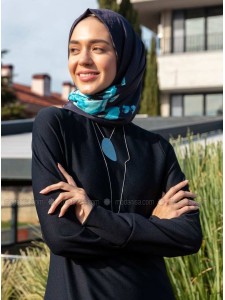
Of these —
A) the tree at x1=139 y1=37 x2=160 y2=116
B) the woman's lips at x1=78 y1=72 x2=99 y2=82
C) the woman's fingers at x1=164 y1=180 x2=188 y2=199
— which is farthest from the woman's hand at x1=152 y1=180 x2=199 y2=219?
the tree at x1=139 y1=37 x2=160 y2=116

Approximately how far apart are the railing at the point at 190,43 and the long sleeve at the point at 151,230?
24261 millimetres

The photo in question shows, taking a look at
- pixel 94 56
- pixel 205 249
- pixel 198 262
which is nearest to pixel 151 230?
pixel 94 56

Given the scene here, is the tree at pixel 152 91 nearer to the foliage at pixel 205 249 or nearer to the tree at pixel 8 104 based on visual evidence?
the tree at pixel 8 104

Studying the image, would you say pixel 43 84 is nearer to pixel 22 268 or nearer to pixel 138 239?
pixel 22 268

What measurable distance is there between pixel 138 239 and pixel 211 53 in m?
23.6

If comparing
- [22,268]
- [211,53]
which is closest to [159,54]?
[211,53]

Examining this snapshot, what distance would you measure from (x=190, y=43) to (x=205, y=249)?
22.4 m

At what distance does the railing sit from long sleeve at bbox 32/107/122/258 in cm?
2438

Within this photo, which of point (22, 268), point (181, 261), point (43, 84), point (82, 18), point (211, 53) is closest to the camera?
point (82, 18)

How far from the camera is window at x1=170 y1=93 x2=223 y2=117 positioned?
26331 mm

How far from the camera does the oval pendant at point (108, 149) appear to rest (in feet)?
6.85

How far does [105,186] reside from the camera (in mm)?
2039

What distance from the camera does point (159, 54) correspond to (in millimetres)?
25938

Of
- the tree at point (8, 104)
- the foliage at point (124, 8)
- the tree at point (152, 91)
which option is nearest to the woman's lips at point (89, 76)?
the foliage at point (124, 8)
